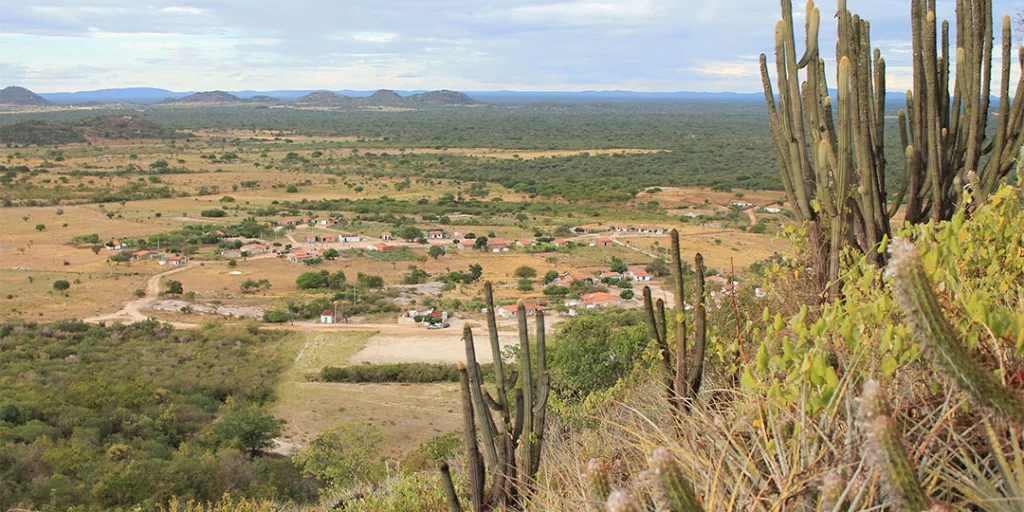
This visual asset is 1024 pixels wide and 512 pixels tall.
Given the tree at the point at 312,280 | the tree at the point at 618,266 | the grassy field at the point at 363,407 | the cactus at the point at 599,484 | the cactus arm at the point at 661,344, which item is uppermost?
the cactus at the point at 599,484

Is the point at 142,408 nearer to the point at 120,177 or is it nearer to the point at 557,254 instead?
the point at 557,254

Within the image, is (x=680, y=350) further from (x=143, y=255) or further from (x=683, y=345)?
(x=143, y=255)

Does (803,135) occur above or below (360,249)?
above

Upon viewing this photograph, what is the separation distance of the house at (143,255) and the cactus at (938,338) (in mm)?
41665

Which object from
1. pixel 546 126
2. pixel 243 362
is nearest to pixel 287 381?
pixel 243 362

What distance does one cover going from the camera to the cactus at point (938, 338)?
2.16 m

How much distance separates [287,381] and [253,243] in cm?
2159

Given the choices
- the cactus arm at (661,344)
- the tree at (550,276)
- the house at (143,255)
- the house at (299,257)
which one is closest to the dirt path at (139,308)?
the house at (143,255)

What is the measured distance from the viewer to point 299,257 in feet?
131

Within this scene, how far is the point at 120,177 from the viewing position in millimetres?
69562

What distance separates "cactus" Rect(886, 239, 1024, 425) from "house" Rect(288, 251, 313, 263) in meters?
38.8

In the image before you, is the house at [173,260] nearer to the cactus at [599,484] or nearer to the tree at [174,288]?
the tree at [174,288]

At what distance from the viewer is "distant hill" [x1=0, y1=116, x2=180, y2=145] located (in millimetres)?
96375

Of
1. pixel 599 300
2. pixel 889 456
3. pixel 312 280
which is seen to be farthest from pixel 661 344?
pixel 312 280
